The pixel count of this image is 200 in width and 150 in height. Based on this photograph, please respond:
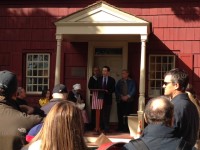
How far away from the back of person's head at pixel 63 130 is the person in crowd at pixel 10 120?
897mm

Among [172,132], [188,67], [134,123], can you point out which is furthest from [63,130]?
[188,67]

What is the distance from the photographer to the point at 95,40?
1448 cm

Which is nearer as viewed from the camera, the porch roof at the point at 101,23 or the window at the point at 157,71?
the porch roof at the point at 101,23

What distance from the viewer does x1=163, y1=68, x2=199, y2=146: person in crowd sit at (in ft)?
14.6

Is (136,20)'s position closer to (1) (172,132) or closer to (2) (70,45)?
(2) (70,45)

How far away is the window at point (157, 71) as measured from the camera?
14302 mm

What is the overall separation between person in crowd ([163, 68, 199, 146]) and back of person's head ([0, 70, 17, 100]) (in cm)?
160

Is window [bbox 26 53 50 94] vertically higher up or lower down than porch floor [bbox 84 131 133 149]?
higher up

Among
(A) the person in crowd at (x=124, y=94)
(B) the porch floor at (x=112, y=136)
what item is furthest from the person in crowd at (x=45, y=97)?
(A) the person in crowd at (x=124, y=94)

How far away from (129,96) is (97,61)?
7.01 ft

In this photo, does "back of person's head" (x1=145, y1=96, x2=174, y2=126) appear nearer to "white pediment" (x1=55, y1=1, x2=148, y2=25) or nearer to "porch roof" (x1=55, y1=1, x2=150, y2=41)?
"porch roof" (x1=55, y1=1, x2=150, y2=41)

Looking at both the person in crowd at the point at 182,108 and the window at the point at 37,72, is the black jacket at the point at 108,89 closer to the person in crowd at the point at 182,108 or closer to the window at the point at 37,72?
the window at the point at 37,72

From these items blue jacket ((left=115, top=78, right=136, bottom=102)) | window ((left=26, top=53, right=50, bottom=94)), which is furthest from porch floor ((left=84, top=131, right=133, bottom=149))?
window ((left=26, top=53, right=50, bottom=94))

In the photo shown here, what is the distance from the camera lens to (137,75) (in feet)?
46.6
